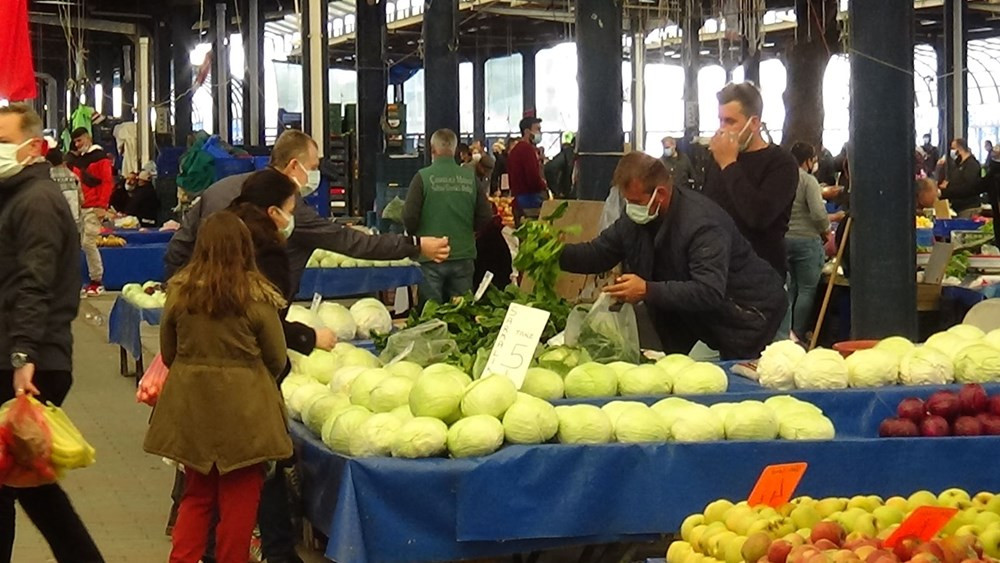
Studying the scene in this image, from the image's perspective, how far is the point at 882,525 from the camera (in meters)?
4.10

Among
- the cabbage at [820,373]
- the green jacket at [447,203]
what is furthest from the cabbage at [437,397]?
the green jacket at [447,203]

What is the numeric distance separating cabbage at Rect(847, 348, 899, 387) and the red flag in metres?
5.49

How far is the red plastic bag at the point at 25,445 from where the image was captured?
5.03 meters

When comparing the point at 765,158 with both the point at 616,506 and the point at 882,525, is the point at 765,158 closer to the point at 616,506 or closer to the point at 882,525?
the point at 616,506

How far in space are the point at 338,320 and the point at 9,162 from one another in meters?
2.68

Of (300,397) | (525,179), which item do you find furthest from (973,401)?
(525,179)

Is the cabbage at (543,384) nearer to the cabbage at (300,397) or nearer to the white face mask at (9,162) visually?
the cabbage at (300,397)

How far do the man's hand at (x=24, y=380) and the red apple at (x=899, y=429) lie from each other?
2880 millimetres

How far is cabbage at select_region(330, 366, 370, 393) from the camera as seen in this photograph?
19.4 feet

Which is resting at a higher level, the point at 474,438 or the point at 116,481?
the point at 474,438

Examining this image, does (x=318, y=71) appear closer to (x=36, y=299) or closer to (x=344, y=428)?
(x=36, y=299)

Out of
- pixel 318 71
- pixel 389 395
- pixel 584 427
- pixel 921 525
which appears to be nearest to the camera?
pixel 921 525

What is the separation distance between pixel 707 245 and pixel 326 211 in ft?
46.8

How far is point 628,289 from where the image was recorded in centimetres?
615
